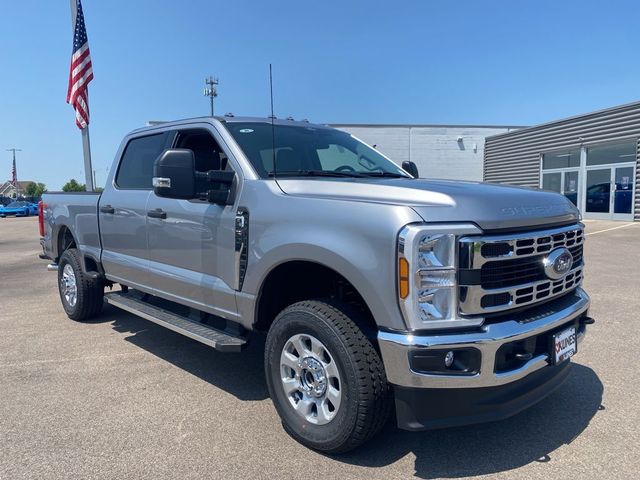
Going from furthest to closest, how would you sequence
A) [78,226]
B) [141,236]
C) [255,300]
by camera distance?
[78,226] → [141,236] → [255,300]

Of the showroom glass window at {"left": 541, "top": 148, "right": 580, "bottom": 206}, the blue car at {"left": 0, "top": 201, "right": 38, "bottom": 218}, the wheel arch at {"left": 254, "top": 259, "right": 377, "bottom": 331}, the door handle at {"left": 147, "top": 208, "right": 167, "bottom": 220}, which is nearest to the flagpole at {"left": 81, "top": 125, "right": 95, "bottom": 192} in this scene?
the door handle at {"left": 147, "top": 208, "right": 167, "bottom": 220}

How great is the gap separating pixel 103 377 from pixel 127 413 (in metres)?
0.85

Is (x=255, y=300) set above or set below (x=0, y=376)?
above

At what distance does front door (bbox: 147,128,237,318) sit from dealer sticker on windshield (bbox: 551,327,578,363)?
2.08 meters

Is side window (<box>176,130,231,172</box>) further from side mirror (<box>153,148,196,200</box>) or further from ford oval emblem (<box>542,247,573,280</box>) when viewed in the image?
ford oval emblem (<box>542,247,573,280</box>)

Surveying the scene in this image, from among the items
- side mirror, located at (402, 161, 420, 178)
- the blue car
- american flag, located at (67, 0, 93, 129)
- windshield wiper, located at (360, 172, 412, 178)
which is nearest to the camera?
windshield wiper, located at (360, 172, 412, 178)

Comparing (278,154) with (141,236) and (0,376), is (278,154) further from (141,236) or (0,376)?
(0,376)

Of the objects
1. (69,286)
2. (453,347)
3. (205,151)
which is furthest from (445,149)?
(453,347)

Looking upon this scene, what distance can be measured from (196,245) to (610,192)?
815 inches

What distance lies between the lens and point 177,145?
4.56 meters

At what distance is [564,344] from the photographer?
3.01m

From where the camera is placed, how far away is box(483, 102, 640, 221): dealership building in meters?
19.5

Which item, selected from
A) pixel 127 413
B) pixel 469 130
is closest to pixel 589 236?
pixel 127 413

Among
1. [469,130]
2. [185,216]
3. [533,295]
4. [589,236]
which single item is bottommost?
[589,236]
